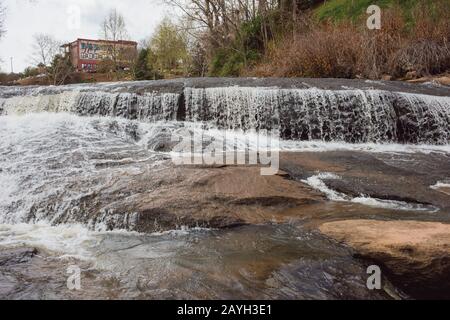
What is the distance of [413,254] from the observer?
2564 millimetres

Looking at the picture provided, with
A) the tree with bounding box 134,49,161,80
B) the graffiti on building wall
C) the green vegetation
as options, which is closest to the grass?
the green vegetation

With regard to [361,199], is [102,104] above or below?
above

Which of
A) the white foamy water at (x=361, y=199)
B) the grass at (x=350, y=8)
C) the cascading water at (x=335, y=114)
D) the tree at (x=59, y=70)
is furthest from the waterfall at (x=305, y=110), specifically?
the tree at (x=59, y=70)

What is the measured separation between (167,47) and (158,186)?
28.4 metres

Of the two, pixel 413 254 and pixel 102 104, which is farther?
pixel 102 104

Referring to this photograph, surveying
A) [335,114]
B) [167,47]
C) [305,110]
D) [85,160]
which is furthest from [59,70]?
[85,160]

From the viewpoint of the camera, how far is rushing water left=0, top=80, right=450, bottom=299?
264cm

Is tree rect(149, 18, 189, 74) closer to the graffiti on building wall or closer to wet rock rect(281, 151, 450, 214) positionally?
the graffiti on building wall

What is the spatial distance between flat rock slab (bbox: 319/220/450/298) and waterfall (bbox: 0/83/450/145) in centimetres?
522

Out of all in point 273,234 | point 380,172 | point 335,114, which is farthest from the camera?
point 335,114

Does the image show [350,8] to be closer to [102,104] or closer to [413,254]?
[102,104]

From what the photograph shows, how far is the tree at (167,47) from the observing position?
29891mm

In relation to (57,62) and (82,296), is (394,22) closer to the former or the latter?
(82,296)

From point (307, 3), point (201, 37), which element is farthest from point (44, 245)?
point (307, 3)
